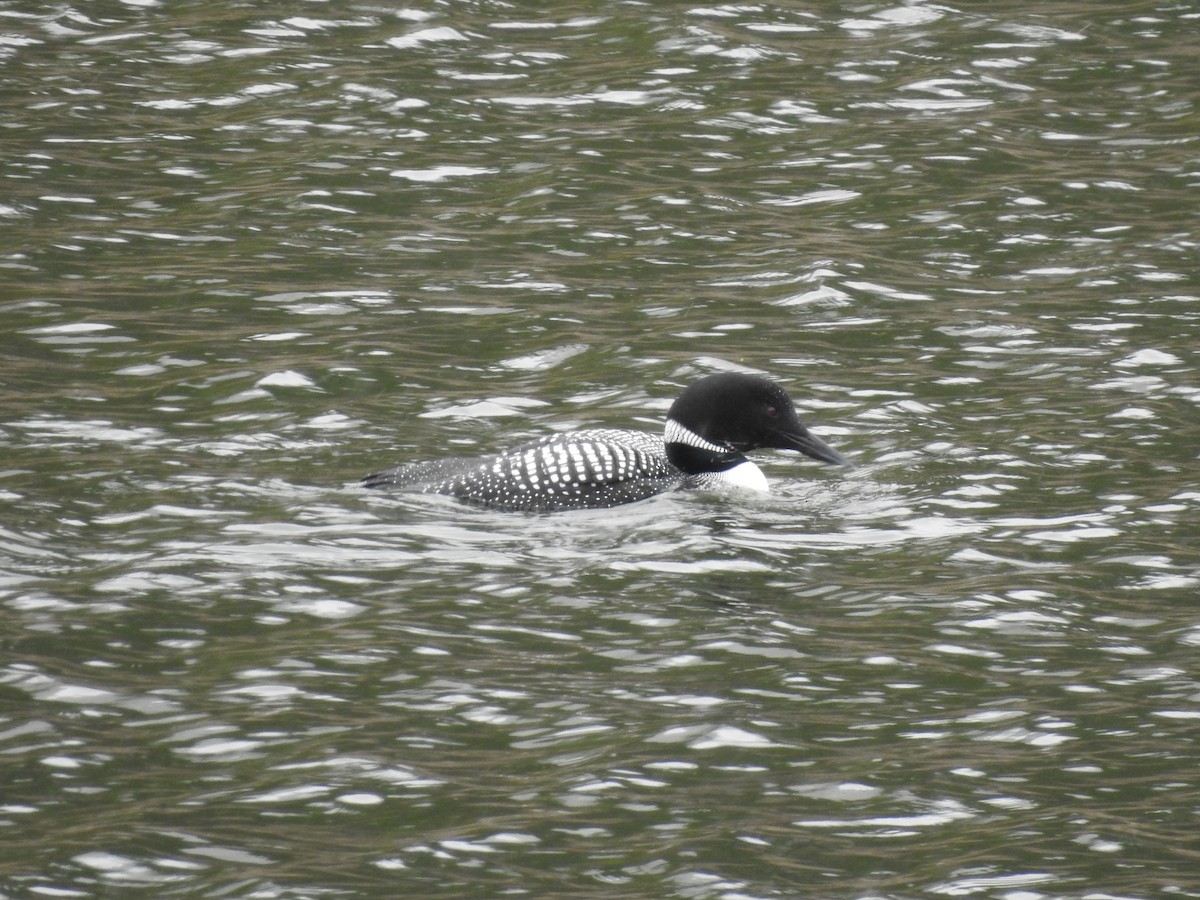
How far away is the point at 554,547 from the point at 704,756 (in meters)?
2.36

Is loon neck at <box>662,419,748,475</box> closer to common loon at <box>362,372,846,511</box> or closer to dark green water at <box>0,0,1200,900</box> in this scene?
common loon at <box>362,372,846,511</box>

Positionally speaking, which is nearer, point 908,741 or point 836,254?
point 908,741

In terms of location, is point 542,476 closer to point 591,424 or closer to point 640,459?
point 640,459

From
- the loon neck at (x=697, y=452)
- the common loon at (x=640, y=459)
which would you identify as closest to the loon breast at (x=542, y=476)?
the common loon at (x=640, y=459)

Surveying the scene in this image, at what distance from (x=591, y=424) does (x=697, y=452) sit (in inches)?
37.9

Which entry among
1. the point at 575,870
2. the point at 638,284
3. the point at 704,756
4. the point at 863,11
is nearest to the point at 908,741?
the point at 704,756

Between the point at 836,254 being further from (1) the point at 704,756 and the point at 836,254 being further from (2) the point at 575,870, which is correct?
(2) the point at 575,870

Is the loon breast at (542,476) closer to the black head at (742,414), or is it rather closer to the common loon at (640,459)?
the common loon at (640,459)

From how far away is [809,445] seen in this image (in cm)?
964

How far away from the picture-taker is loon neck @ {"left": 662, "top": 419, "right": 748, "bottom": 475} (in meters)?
9.70

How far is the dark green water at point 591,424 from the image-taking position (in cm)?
604

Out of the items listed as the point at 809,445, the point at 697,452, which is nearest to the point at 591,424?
the point at 697,452

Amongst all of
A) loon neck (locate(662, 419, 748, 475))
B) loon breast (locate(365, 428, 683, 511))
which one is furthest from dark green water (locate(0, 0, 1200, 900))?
loon neck (locate(662, 419, 748, 475))

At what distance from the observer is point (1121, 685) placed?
6996mm
